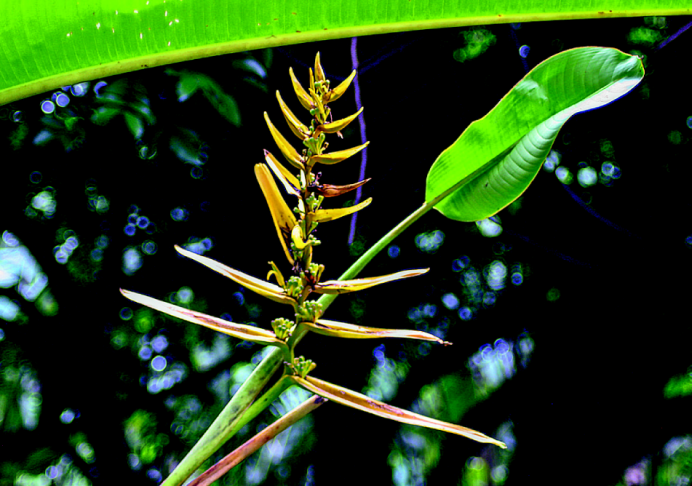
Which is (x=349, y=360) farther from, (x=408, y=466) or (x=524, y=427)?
(x=524, y=427)

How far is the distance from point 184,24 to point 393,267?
700mm

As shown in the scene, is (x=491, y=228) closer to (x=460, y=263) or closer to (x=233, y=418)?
(x=460, y=263)

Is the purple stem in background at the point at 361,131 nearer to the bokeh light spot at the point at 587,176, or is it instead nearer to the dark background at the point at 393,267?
the dark background at the point at 393,267

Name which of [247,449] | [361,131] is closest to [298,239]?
[247,449]

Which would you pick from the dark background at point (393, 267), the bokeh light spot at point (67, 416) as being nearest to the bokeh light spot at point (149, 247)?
the dark background at point (393, 267)

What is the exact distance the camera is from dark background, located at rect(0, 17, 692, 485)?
912 mm

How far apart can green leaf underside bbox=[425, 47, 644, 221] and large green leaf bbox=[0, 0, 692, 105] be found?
1.8 inches

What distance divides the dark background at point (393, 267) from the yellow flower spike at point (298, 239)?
24.0 inches

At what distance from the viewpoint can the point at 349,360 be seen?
3.12 feet

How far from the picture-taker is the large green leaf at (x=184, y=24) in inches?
12.5

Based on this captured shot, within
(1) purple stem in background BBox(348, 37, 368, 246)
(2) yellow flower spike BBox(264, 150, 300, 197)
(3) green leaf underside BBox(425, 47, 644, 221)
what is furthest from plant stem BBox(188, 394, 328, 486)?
(1) purple stem in background BBox(348, 37, 368, 246)

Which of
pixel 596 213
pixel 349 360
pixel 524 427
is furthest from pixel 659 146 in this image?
pixel 349 360

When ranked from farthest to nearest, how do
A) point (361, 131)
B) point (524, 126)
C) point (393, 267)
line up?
point (393, 267) < point (361, 131) < point (524, 126)

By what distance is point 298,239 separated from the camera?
10.6 inches
